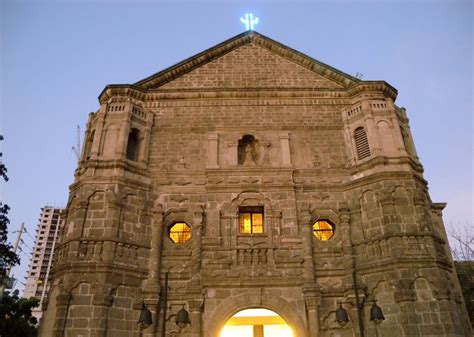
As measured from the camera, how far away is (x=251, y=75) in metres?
17.5

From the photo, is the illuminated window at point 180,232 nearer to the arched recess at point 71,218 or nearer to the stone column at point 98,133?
the arched recess at point 71,218

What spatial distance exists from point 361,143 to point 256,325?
28.6 ft

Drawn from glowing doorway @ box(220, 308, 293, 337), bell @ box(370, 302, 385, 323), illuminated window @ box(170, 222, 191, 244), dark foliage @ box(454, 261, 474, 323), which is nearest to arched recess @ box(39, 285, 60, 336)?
illuminated window @ box(170, 222, 191, 244)

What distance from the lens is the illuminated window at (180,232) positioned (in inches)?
548

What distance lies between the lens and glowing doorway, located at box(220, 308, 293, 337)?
14977mm

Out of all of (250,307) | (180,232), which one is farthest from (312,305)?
(180,232)

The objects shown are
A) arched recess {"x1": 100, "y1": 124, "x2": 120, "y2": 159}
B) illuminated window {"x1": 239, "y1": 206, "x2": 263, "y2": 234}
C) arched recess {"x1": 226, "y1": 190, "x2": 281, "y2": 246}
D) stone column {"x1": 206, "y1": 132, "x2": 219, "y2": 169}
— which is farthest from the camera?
stone column {"x1": 206, "y1": 132, "x2": 219, "y2": 169}

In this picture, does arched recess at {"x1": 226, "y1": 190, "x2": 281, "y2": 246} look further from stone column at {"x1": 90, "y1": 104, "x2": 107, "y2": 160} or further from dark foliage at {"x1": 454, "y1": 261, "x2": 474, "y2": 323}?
dark foliage at {"x1": 454, "y1": 261, "x2": 474, "y2": 323}

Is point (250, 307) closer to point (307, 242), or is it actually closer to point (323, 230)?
point (307, 242)

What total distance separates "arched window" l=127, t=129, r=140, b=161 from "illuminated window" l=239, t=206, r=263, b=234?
4989 millimetres

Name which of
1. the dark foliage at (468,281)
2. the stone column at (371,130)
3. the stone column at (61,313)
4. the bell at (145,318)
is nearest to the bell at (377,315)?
the stone column at (371,130)

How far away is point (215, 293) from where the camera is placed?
12344 mm

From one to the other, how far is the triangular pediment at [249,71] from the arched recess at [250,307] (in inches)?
358

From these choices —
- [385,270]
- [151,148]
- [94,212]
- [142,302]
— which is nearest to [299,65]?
[151,148]
